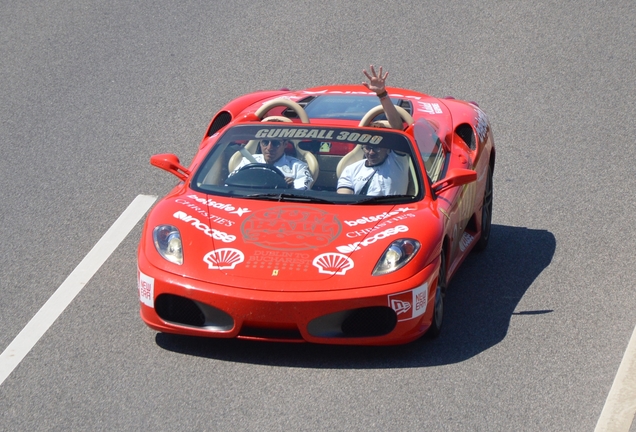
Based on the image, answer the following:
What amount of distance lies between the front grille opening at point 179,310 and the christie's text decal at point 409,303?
111 cm

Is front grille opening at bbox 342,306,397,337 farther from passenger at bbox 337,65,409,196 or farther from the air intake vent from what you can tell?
the air intake vent

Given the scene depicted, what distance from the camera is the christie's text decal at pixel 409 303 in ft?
19.8

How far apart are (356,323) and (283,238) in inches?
28.5

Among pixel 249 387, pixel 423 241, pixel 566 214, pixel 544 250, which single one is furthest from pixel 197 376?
pixel 566 214

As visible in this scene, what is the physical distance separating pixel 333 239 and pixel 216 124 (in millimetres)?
2514

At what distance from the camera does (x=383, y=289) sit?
601 cm

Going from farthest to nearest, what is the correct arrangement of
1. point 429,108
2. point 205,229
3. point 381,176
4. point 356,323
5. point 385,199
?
point 429,108, point 381,176, point 385,199, point 205,229, point 356,323

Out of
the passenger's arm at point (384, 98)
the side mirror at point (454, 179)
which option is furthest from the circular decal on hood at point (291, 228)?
the passenger's arm at point (384, 98)

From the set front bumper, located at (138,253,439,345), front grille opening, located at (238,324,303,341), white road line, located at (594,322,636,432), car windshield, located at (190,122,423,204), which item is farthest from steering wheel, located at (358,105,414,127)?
white road line, located at (594,322,636,432)

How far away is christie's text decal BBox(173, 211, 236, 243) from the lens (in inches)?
251

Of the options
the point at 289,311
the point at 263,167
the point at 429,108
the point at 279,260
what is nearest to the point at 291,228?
the point at 279,260

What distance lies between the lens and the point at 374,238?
251 inches

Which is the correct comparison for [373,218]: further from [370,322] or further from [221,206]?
[221,206]

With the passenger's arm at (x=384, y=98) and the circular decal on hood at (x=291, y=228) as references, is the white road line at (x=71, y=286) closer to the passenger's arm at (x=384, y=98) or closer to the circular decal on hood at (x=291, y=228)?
the circular decal on hood at (x=291, y=228)
